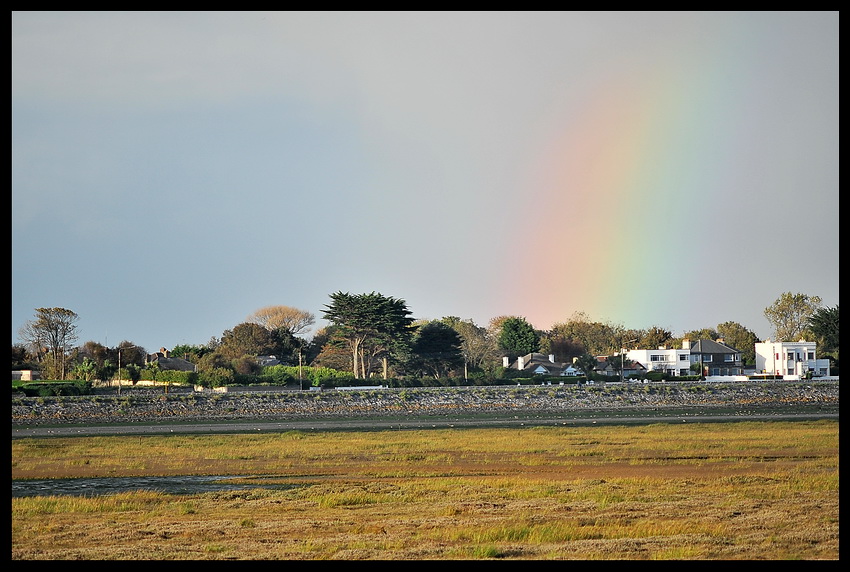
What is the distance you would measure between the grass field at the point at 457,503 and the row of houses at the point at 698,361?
77.0 metres

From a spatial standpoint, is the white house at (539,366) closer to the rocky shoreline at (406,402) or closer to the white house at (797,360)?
the rocky shoreline at (406,402)

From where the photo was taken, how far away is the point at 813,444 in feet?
139

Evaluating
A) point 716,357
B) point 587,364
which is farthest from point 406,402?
point 716,357

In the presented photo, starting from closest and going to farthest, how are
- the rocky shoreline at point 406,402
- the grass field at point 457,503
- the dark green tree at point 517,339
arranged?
the grass field at point 457,503
the rocky shoreline at point 406,402
the dark green tree at point 517,339

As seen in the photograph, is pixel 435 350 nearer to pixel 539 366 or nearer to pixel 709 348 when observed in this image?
pixel 539 366

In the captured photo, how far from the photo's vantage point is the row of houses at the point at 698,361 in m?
118

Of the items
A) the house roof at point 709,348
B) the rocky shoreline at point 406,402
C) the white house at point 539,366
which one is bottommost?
the rocky shoreline at point 406,402

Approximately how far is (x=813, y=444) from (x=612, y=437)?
977 centimetres

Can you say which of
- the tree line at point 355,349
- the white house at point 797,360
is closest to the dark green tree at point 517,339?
the tree line at point 355,349

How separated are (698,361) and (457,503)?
10739 centimetres

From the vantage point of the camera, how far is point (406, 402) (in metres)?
82.6

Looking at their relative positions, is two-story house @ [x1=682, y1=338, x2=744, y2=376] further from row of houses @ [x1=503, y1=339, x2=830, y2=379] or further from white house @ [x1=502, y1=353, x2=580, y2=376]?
white house @ [x1=502, y1=353, x2=580, y2=376]
